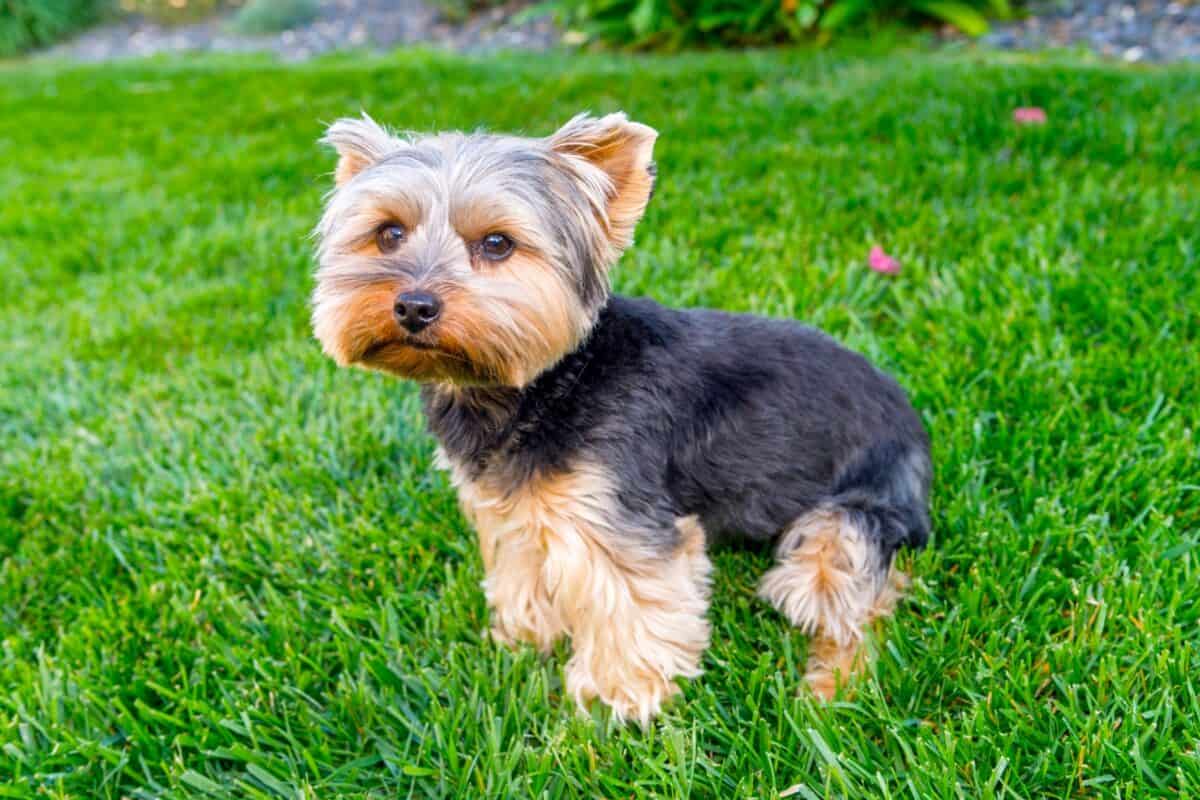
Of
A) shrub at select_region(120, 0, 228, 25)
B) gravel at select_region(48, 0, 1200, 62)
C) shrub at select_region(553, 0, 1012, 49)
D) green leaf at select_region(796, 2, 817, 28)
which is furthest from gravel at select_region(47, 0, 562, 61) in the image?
green leaf at select_region(796, 2, 817, 28)

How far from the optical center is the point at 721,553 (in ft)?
11.2

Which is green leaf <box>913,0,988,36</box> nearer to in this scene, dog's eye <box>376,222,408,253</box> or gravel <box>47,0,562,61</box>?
gravel <box>47,0,562,61</box>

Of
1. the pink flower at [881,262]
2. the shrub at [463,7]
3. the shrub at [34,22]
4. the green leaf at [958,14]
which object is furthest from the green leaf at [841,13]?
the shrub at [34,22]

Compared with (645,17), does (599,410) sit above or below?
below

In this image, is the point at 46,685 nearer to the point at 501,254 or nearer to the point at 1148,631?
the point at 501,254

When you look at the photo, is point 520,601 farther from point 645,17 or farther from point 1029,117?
point 645,17

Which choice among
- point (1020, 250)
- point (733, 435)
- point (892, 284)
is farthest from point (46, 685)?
point (1020, 250)

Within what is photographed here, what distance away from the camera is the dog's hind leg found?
2900 millimetres

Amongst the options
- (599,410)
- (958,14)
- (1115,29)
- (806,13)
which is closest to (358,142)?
(599,410)

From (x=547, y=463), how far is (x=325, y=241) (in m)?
0.95

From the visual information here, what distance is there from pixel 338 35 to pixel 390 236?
538 inches

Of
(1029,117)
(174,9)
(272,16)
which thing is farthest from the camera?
(174,9)

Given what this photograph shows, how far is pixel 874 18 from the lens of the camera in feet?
31.2

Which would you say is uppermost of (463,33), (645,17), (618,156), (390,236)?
(618,156)
